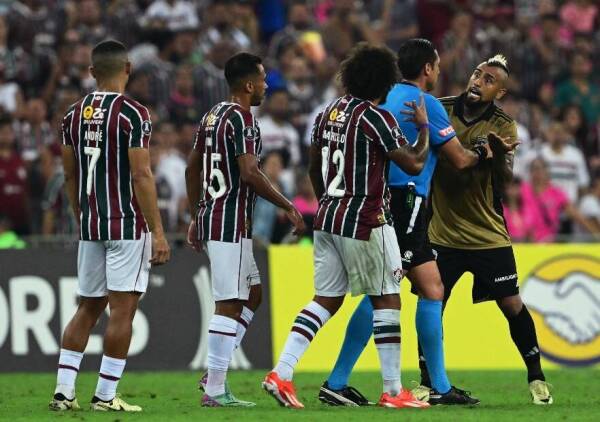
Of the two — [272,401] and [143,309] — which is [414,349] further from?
[272,401]

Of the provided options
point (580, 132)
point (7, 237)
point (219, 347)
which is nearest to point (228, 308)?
point (219, 347)

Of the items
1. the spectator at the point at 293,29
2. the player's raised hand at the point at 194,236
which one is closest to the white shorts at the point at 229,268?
the player's raised hand at the point at 194,236

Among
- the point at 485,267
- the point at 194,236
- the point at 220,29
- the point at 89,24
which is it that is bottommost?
the point at 485,267

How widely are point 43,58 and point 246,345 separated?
5983 mm

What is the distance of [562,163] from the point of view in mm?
18438

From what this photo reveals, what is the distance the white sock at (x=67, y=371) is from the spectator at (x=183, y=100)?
888cm

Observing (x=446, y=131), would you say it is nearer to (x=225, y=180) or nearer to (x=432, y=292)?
(x=432, y=292)

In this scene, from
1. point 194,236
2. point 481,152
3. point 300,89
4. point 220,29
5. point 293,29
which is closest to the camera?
point 481,152

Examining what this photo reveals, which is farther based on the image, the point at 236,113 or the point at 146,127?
the point at 236,113

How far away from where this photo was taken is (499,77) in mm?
10266

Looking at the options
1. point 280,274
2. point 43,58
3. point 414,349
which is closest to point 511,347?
point 414,349

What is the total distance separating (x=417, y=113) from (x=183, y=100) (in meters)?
9.35

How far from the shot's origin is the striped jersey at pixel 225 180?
31.8 ft

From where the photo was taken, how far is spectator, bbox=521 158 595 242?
1750cm
